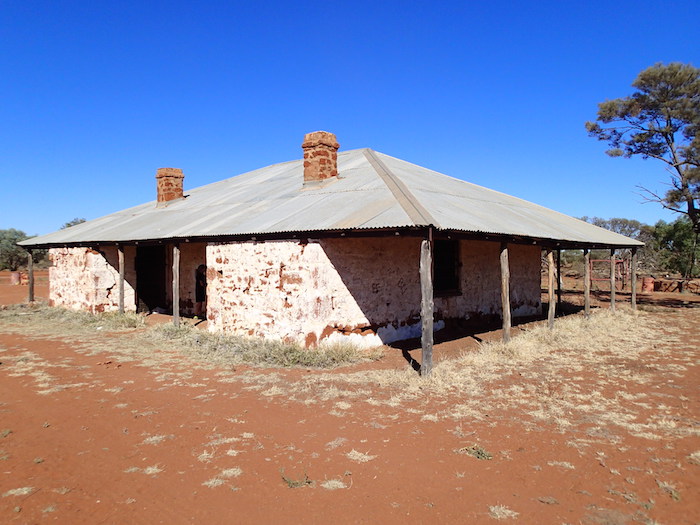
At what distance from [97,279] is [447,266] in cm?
1077

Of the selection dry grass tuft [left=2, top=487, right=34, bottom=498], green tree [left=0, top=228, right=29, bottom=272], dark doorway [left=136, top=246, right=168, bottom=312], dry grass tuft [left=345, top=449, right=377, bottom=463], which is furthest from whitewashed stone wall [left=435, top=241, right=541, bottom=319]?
green tree [left=0, top=228, right=29, bottom=272]

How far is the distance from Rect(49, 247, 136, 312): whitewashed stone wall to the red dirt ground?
8.42m

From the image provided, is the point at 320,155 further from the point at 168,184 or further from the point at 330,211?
the point at 168,184

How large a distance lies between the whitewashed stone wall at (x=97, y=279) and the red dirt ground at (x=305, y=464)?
332 inches

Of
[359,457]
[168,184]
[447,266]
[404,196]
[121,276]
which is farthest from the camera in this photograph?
[168,184]

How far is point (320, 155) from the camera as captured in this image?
1204 centimetres

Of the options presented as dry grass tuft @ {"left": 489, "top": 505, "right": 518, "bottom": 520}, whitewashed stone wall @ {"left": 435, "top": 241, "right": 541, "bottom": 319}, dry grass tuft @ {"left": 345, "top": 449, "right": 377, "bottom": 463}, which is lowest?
dry grass tuft @ {"left": 489, "top": 505, "right": 518, "bottom": 520}

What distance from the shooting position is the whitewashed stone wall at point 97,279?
47.9 feet

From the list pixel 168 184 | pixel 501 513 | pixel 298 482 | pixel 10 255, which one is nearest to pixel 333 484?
pixel 298 482

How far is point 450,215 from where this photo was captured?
888cm

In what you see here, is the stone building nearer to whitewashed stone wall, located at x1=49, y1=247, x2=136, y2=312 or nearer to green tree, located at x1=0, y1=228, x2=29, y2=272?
whitewashed stone wall, located at x1=49, y1=247, x2=136, y2=312

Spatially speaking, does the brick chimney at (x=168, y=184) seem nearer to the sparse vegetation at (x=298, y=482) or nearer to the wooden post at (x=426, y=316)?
the wooden post at (x=426, y=316)

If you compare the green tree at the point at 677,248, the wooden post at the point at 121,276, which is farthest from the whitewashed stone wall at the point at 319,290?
the green tree at the point at 677,248

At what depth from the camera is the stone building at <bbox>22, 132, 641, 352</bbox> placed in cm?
895
